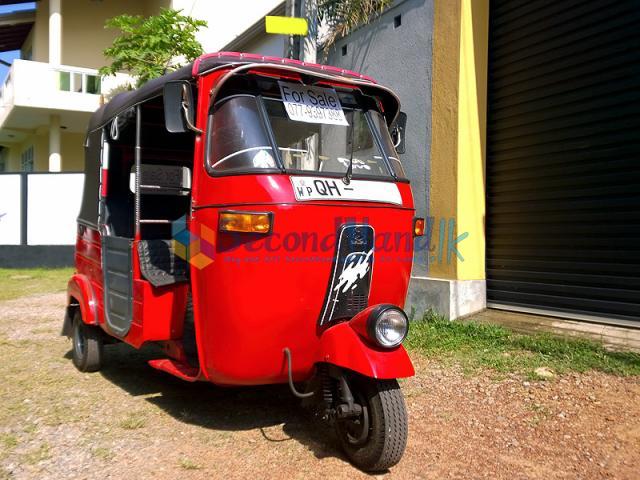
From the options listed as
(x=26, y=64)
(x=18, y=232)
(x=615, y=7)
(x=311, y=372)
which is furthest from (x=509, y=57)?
(x=26, y=64)

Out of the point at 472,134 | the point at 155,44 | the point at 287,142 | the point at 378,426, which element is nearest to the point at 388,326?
the point at 378,426

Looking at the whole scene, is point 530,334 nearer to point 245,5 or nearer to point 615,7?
point 615,7

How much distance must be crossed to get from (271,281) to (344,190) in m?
0.75

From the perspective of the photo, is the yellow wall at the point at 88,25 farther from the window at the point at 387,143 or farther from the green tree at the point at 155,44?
the window at the point at 387,143

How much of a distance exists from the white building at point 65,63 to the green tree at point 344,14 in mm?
7223

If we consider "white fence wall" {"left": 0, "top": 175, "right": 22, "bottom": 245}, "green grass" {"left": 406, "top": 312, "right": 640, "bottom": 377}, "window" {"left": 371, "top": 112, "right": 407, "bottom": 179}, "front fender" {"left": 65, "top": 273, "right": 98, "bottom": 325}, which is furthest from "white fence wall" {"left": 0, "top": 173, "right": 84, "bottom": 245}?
"window" {"left": 371, "top": 112, "right": 407, "bottom": 179}

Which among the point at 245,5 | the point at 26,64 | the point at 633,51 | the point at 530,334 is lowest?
the point at 530,334

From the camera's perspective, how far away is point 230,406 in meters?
4.50

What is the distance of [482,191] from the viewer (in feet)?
22.0

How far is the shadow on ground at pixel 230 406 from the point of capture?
12.9ft

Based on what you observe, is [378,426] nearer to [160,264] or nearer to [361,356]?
[361,356]

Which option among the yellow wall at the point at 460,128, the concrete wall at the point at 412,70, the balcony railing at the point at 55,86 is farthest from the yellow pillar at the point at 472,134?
the balcony railing at the point at 55,86

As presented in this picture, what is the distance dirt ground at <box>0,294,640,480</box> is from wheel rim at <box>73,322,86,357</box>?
0.95 feet

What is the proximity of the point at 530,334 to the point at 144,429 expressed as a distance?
3577mm
